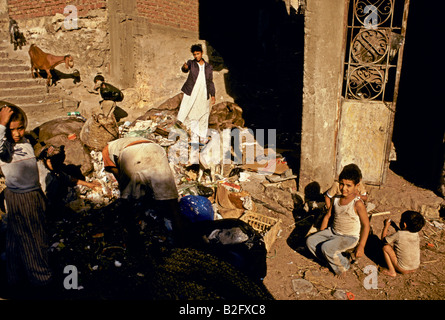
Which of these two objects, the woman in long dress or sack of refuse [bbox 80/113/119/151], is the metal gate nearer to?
the woman in long dress

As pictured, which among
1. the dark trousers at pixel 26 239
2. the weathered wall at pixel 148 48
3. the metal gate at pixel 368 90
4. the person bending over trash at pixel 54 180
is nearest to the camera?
the dark trousers at pixel 26 239

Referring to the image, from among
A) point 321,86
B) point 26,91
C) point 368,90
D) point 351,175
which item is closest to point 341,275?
point 351,175

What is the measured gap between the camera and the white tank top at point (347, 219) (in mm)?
3814

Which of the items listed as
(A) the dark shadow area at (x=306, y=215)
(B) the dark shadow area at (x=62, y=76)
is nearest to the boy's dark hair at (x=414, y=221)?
(A) the dark shadow area at (x=306, y=215)

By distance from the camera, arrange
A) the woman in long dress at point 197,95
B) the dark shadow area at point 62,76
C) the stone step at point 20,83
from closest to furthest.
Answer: the woman in long dress at point 197,95 → the stone step at point 20,83 → the dark shadow area at point 62,76

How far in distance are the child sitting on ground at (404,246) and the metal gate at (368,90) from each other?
57.1 inches

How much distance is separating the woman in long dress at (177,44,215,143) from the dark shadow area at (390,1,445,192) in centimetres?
366

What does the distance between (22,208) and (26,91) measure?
19.1 feet

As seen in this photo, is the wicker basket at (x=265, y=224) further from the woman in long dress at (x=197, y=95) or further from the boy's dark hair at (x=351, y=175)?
the woman in long dress at (x=197, y=95)

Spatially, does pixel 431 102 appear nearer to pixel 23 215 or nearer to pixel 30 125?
pixel 23 215

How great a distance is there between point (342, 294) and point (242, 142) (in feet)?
12.6

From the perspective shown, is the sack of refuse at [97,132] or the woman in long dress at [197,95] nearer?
the sack of refuse at [97,132]

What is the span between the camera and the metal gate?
180 inches
